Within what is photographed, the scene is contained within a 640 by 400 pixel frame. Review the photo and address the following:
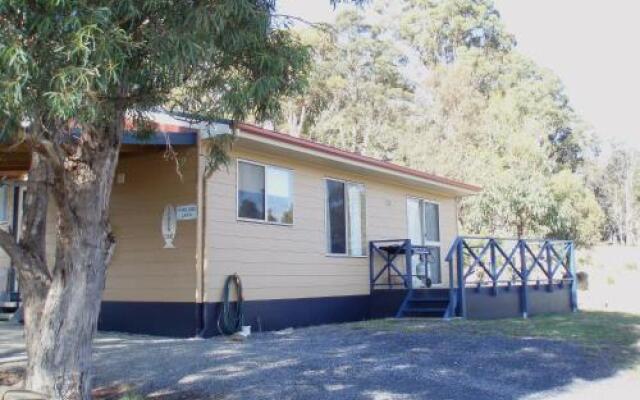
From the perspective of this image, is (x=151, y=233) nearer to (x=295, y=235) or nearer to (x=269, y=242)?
(x=269, y=242)

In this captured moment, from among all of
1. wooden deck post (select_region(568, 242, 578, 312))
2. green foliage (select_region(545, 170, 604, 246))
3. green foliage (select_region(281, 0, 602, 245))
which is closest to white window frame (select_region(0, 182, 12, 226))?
wooden deck post (select_region(568, 242, 578, 312))

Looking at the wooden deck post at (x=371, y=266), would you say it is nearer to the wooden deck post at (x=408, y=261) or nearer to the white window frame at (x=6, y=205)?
the wooden deck post at (x=408, y=261)

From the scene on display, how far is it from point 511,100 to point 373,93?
627cm

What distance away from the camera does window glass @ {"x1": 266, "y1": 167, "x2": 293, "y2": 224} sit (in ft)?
33.8

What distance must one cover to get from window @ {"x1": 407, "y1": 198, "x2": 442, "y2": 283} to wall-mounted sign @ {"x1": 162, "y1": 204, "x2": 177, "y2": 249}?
5.93 meters

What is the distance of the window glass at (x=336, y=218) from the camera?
1170 centimetres

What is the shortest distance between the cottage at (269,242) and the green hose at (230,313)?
0.10 metres

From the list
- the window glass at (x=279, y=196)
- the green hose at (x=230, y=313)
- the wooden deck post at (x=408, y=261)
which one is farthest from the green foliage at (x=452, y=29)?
the green hose at (x=230, y=313)

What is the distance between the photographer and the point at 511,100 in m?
27.2

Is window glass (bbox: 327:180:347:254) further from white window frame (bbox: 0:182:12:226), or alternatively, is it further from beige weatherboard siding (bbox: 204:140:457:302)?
white window frame (bbox: 0:182:12:226)

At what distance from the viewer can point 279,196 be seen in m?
10.5

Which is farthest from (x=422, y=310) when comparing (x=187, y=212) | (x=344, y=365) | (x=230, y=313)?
(x=344, y=365)

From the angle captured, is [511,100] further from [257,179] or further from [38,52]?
[38,52]

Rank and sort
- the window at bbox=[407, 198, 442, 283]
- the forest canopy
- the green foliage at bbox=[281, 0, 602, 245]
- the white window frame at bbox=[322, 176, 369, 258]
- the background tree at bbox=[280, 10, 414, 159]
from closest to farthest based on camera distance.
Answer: the white window frame at bbox=[322, 176, 369, 258]
the window at bbox=[407, 198, 442, 283]
the forest canopy
the green foliage at bbox=[281, 0, 602, 245]
the background tree at bbox=[280, 10, 414, 159]
